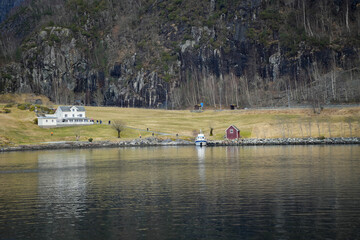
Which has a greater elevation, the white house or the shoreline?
the white house

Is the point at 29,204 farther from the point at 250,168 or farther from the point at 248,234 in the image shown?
the point at 250,168

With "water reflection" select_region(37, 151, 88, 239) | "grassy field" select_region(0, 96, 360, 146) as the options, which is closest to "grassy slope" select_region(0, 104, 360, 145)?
"grassy field" select_region(0, 96, 360, 146)

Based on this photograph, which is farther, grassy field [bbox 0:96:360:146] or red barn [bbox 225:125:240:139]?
red barn [bbox 225:125:240:139]

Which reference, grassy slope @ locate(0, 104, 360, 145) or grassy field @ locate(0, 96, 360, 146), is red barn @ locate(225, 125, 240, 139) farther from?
grassy slope @ locate(0, 104, 360, 145)

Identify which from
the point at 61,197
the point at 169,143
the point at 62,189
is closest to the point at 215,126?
the point at 169,143

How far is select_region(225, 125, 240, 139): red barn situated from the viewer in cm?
13924

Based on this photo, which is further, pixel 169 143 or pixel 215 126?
pixel 215 126

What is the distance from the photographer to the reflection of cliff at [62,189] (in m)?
40.1

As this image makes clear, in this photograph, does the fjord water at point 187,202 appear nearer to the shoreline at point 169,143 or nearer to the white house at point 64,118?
the shoreline at point 169,143

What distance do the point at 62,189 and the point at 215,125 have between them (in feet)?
361

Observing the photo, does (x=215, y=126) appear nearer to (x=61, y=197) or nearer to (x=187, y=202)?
(x=61, y=197)

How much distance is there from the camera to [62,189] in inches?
2136

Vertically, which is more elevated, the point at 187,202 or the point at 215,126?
the point at 215,126

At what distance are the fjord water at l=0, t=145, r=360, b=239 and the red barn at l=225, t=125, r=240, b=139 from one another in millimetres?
65784
